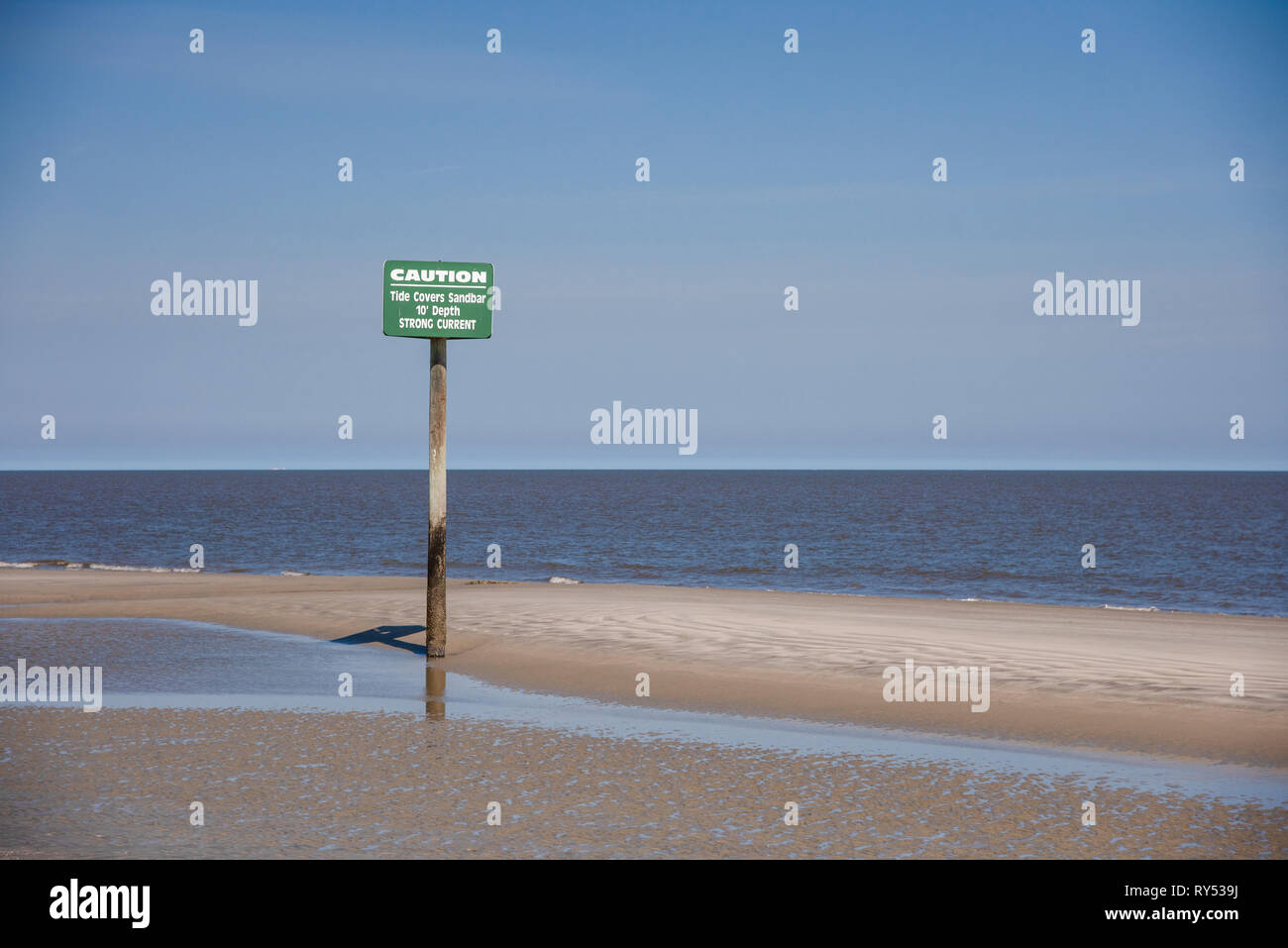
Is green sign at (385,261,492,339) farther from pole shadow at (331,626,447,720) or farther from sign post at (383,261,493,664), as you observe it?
pole shadow at (331,626,447,720)

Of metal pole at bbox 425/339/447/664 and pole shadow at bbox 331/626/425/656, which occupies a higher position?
metal pole at bbox 425/339/447/664

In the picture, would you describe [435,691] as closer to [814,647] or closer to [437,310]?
[437,310]

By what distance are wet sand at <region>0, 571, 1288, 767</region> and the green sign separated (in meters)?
4.96

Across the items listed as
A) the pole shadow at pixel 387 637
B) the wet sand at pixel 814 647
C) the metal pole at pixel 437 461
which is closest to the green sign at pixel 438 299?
the metal pole at pixel 437 461

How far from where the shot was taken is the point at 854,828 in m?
7.93

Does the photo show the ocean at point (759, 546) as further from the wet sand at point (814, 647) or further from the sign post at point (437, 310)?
the sign post at point (437, 310)

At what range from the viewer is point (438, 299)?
15305mm

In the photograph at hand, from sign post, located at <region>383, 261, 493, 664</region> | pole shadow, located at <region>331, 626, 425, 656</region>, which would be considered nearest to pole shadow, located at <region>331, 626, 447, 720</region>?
pole shadow, located at <region>331, 626, 425, 656</region>

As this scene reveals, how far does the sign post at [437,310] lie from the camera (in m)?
15.2

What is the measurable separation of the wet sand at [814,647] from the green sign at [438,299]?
4.96 m

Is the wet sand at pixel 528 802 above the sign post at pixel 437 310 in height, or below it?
below

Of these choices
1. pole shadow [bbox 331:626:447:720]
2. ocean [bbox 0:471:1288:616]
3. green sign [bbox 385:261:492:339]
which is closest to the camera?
pole shadow [bbox 331:626:447:720]

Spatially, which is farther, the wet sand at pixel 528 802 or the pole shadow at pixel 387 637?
the pole shadow at pixel 387 637

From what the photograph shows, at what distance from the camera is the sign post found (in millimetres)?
15203
